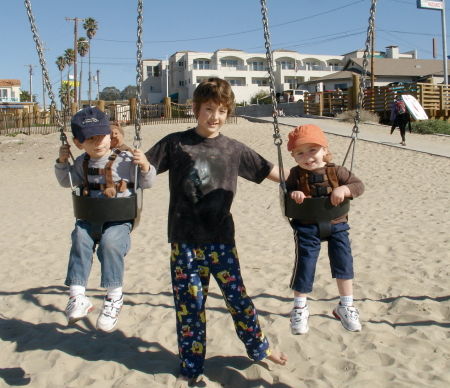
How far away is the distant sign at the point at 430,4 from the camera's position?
24.3m

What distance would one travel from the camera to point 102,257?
2.72m

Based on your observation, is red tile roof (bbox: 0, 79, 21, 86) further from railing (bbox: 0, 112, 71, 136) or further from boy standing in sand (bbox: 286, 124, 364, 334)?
boy standing in sand (bbox: 286, 124, 364, 334)

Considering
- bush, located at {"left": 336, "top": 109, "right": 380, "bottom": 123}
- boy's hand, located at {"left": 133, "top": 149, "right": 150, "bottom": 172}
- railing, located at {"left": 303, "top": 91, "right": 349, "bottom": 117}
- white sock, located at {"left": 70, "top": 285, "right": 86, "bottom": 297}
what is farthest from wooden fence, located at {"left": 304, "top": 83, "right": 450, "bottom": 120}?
white sock, located at {"left": 70, "top": 285, "right": 86, "bottom": 297}

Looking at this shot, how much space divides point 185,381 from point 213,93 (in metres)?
1.69

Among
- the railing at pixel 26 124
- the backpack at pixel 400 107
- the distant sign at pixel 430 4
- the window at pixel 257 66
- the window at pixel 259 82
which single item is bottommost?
the backpack at pixel 400 107

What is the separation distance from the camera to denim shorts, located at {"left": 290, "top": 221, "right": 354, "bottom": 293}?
2764 millimetres

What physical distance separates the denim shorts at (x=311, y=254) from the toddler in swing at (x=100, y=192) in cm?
94

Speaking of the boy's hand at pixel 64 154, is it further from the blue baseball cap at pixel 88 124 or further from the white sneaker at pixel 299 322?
the white sneaker at pixel 299 322

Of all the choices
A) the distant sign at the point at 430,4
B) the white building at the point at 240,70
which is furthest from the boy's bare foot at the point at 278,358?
the white building at the point at 240,70

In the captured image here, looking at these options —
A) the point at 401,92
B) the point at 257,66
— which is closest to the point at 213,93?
the point at 401,92

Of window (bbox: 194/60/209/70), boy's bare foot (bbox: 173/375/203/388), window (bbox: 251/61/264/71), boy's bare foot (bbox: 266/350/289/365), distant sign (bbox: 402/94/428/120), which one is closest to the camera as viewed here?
boy's bare foot (bbox: 173/375/203/388)

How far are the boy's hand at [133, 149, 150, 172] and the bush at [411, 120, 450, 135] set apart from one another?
19.8 m

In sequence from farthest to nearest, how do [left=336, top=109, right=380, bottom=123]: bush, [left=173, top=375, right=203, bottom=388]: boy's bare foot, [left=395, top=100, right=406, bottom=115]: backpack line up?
[left=336, top=109, right=380, bottom=123]: bush < [left=395, top=100, right=406, bottom=115]: backpack < [left=173, top=375, right=203, bottom=388]: boy's bare foot

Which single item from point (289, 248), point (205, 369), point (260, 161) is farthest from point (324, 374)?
point (289, 248)
